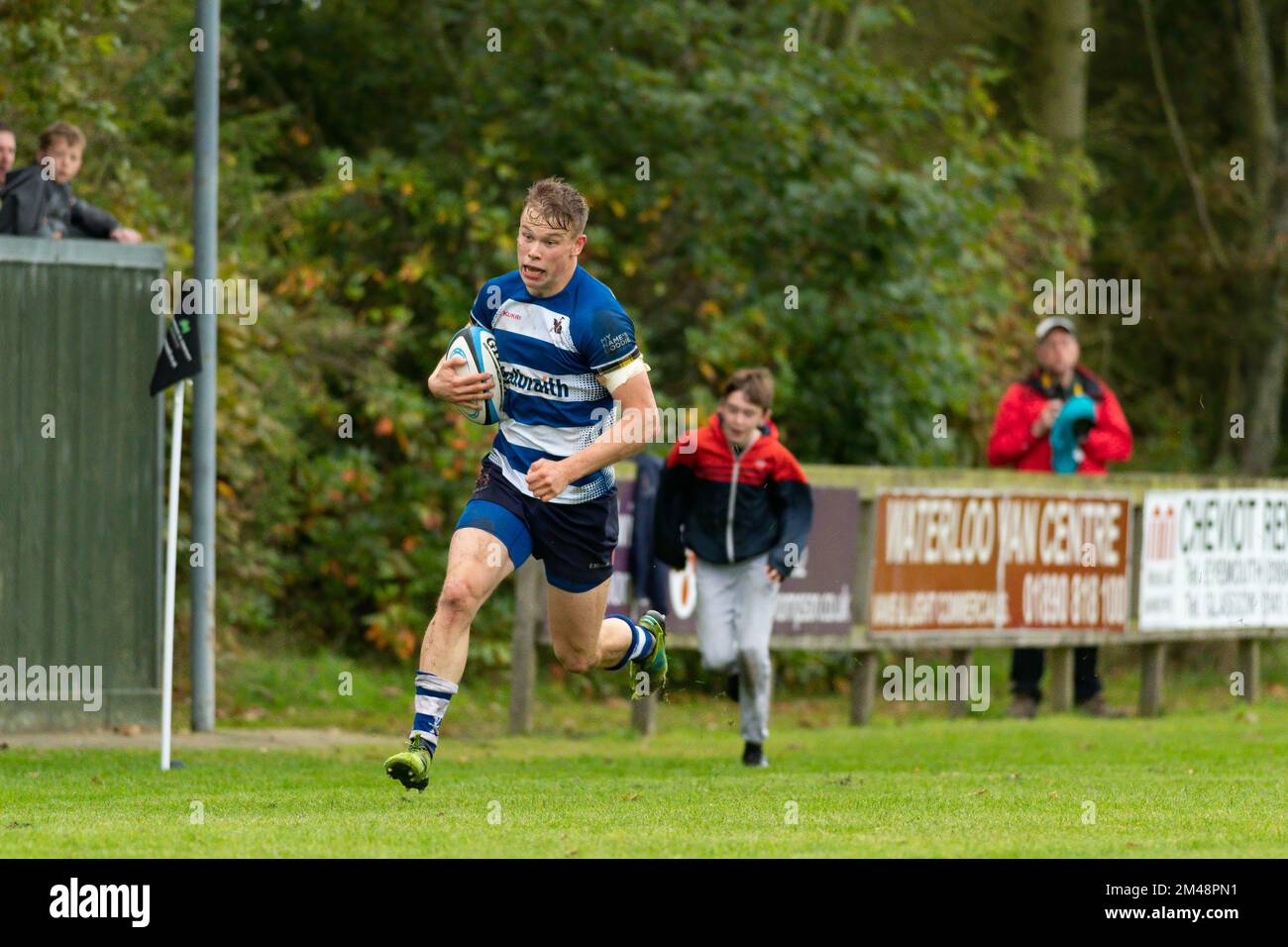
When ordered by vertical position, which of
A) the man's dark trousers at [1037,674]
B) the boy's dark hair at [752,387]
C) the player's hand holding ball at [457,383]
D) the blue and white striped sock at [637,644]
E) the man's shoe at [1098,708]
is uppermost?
the boy's dark hair at [752,387]

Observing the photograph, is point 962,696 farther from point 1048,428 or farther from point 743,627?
point 743,627

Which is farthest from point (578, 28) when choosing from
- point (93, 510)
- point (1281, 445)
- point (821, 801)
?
point (1281, 445)

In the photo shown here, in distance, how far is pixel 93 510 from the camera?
1188 centimetres

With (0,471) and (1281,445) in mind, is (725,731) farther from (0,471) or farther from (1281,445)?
(1281,445)

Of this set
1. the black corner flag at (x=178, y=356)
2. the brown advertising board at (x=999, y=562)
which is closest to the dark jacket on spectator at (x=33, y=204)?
the black corner flag at (x=178, y=356)

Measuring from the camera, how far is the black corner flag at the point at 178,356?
10.7 meters

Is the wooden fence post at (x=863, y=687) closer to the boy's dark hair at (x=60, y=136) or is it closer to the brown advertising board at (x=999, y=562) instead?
the brown advertising board at (x=999, y=562)

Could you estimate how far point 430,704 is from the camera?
26.5ft

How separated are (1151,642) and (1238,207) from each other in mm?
10973

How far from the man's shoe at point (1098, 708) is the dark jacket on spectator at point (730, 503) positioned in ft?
16.3

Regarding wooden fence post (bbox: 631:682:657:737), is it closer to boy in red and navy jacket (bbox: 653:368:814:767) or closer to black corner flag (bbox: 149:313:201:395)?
boy in red and navy jacket (bbox: 653:368:814:767)

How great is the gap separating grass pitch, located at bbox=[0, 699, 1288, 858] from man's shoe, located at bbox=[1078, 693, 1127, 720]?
184cm

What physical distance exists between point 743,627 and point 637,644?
84.4 inches

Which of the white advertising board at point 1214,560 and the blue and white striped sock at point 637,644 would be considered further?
the white advertising board at point 1214,560
